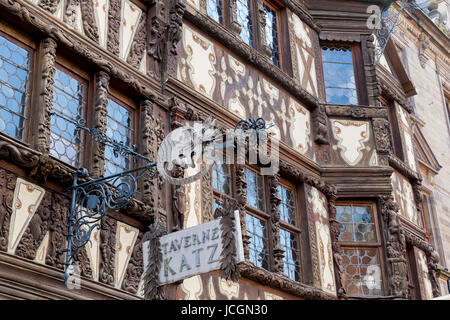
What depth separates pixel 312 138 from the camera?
40.7 ft

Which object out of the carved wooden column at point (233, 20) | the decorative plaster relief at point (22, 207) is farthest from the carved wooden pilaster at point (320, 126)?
the decorative plaster relief at point (22, 207)

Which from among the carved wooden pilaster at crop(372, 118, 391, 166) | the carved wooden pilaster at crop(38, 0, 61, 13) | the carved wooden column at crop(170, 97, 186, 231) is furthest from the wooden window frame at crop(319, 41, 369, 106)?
the carved wooden pilaster at crop(38, 0, 61, 13)

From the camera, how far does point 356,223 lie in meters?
12.5

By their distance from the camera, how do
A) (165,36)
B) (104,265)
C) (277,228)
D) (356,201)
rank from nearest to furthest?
(104,265), (165,36), (277,228), (356,201)

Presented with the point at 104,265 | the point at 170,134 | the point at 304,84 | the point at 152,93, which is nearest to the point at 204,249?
the point at 104,265

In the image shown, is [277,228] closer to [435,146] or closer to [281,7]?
[281,7]

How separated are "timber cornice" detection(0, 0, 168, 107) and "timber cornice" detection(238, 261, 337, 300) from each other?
2.09 metres

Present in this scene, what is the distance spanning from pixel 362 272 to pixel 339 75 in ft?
10.5

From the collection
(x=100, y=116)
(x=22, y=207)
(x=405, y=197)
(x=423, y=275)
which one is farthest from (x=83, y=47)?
(x=423, y=275)

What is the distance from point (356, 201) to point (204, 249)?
220 inches

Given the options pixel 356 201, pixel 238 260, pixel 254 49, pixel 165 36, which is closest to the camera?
pixel 238 260

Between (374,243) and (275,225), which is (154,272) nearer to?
(275,225)

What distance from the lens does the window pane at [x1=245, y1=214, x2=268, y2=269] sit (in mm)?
10383

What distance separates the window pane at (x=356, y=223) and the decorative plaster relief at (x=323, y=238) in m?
0.48
